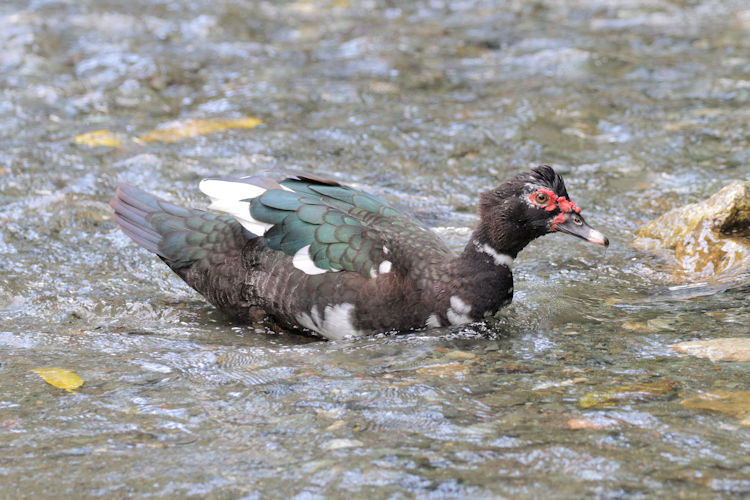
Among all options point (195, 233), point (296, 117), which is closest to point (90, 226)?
point (195, 233)

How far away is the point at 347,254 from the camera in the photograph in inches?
207

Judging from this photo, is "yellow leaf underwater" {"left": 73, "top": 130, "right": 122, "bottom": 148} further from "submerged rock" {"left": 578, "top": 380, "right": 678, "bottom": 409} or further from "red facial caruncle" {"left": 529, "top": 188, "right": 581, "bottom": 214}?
"submerged rock" {"left": 578, "top": 380, "right": 678, "bottom": 409}

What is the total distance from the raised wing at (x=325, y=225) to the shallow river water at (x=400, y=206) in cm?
47

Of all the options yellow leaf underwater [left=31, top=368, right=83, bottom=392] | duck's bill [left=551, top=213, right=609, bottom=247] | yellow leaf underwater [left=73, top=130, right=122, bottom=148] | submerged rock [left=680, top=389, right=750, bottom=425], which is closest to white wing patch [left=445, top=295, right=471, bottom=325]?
duck's bill [left=551, top=213, right=609, bottom=247]

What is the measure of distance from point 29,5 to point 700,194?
9543 mm

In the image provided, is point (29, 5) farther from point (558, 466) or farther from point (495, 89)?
point (558, 466)

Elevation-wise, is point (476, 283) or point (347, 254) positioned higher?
point (347, 254)

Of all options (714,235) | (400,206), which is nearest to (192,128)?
(400,206)

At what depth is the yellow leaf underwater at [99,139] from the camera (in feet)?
28.0

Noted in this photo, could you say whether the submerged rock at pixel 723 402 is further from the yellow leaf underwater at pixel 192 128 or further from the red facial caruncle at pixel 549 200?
the yellow leaf underwater at pixel 192 128

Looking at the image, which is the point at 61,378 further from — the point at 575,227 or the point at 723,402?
the point at 723,402

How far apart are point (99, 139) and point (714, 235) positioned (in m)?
5.62

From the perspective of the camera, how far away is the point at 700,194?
7383 mm

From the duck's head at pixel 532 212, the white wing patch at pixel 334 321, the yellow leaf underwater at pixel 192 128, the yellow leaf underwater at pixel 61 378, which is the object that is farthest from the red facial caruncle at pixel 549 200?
the yellow leaf underwater at pixel 192 128
